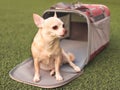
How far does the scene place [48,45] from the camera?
7.54 feet

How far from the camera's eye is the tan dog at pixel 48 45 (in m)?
2.23

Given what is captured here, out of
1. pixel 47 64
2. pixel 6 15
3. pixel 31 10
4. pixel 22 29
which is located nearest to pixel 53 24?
pixel 47 64

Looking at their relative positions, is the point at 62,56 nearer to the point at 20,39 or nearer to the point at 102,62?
the point at 102,62

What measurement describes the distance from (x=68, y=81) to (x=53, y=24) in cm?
50

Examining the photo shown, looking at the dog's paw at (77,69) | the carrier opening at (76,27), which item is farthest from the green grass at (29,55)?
the carrier opening at (76,27)

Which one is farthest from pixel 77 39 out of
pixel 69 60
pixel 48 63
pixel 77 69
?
pixel 48 63

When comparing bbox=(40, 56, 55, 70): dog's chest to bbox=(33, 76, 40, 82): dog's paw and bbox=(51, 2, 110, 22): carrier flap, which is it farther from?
bbox=(51, 2, 110, 22): carrier flap

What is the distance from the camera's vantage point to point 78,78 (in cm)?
240

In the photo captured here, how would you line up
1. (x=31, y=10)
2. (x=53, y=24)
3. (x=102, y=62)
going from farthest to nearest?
(x=31, y=10) → (x=102, y=62) → (x=53, y=24)

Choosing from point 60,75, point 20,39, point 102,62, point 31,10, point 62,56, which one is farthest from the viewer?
point 31,10

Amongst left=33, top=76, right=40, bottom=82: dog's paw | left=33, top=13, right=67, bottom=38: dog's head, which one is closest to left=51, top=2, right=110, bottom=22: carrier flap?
left=33, top=13, right=67, bottom=38: dog's head

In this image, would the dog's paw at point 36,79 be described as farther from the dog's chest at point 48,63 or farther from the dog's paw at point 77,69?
the dog's paw at point 77,69

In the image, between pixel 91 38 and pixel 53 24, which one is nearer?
pixel 53 24

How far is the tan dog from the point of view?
7.30 feet
